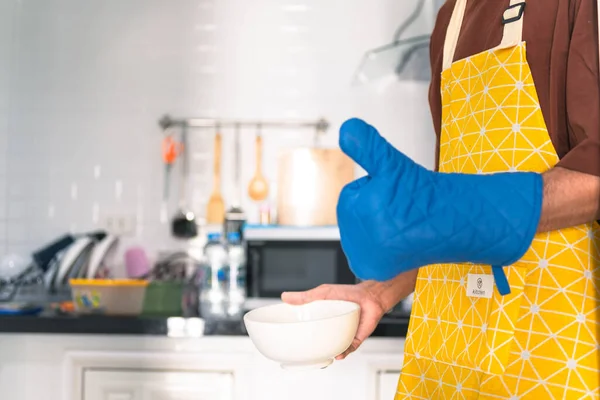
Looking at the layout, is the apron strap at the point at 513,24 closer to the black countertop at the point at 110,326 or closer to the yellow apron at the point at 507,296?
the yellow apron at the point at 507,296

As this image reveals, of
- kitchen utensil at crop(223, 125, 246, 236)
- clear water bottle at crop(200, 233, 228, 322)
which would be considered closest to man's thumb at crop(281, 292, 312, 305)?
clear water bottle at crop(200, 233, 228, 322)

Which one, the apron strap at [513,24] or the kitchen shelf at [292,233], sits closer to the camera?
the apron strap at [513,24]

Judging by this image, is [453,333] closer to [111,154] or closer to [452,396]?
[452,396]

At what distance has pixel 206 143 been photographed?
7.97 ft

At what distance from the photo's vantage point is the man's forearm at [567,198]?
23.4 inches

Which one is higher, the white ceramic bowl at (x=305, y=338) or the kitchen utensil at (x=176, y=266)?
the white ceramic bowl at (x=305, y=338)

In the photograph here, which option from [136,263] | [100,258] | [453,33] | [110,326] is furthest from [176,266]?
[453,33]

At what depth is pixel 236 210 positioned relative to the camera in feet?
7.62

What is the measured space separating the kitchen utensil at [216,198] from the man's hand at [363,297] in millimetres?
1477

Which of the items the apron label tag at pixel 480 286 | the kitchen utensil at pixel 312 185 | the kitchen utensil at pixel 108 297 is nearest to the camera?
the apron label tag at pixel 480 286

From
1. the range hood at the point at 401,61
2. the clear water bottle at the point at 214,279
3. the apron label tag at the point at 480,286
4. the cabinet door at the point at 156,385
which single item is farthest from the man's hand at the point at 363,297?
the range hood at the point at 401,61

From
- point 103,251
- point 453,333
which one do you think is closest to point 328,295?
point 453,333

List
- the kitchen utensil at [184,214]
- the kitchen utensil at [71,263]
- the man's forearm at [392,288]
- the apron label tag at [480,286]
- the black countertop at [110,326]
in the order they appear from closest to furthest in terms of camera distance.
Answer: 1. the apron label tag at [480,286]
2. the man's forearm at [392,288]
3. the black countertop at [110,326]
4. the kitchen utensil at [71,263]
5. the kitchen utensil at [184,214]

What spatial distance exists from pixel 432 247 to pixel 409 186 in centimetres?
6
